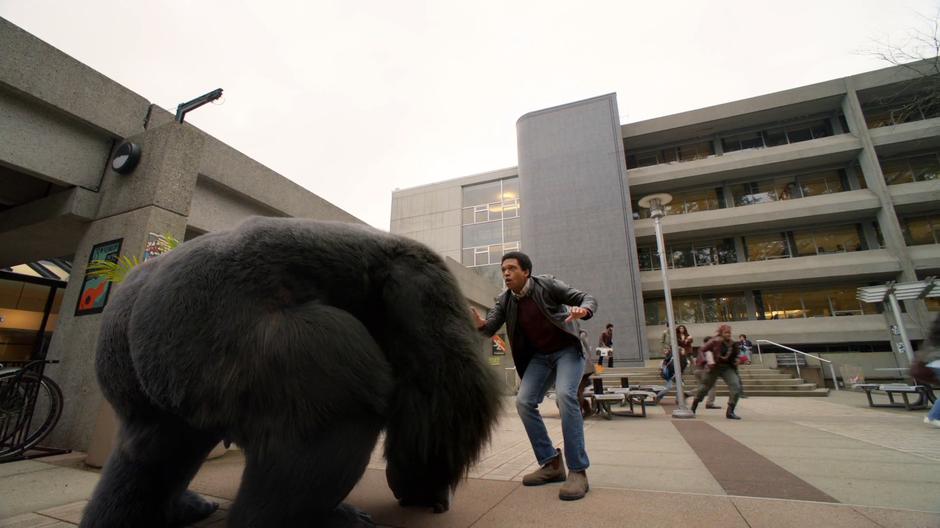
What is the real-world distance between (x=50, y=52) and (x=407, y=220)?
26.7 meters

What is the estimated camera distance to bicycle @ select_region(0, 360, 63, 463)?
382 cm

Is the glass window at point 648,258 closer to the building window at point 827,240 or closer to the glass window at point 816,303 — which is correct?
the building window at point 827,240

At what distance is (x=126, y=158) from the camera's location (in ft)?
15.8

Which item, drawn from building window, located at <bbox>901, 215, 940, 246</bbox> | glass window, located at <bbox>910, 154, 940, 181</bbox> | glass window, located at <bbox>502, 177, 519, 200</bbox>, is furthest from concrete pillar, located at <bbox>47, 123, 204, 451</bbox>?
glass window, located at <bbox>910, 154, 940, 181</bbox>

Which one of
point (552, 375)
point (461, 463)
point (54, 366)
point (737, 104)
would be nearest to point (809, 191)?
point (737, 104)

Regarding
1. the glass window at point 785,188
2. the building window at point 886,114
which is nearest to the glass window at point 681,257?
the glass window at point 785,188

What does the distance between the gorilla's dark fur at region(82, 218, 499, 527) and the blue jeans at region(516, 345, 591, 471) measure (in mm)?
1561

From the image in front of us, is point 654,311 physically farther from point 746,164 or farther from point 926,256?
point 926,256

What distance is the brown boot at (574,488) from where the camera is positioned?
2.64 m

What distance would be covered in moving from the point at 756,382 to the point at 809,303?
9.60 metres

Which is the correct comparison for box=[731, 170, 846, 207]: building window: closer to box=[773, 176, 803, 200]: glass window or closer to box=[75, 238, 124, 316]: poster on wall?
box=[773, 176, 803, 200]: glass window

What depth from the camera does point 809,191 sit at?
22203 millimetres

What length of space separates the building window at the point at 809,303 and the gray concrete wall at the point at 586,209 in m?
7.03

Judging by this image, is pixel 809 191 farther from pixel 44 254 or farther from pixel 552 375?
pixel 44 254
